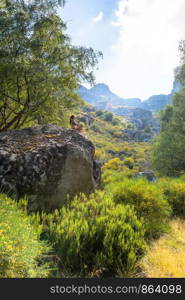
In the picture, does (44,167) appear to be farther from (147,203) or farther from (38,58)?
(38,58)

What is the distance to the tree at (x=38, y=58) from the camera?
29.5 ft

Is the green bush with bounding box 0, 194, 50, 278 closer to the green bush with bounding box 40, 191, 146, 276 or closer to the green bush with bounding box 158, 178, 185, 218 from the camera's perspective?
the green bush with bounding box 40, 191, 146, 276

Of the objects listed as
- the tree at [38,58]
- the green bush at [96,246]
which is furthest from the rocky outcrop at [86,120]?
the green bush at [96,246]

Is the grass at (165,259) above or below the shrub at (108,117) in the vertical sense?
below

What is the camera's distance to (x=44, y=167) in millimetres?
5414

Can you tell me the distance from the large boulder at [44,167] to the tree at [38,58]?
4.06 metres

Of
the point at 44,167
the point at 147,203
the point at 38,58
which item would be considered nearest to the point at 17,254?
the point at 44,167

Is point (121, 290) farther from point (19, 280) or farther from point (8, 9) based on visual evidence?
point (8, 9)

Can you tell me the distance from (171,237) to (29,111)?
10140mm

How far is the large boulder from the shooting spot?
5.05 metres

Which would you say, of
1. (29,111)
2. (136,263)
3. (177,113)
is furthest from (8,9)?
(177,113)

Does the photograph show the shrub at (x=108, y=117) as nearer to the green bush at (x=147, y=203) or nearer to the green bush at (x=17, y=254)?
the green bush at (x=147, y=203)

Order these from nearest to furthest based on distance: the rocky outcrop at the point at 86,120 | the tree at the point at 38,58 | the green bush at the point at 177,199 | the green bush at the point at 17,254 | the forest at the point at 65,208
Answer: the green bush at the point at 17,254, the forest at the point at 65,208, the green bush at the point at 177,199, the tree at the point at 38,58, the rocky outcrop at the point at 86,120

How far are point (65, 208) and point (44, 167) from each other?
4.42 ft
